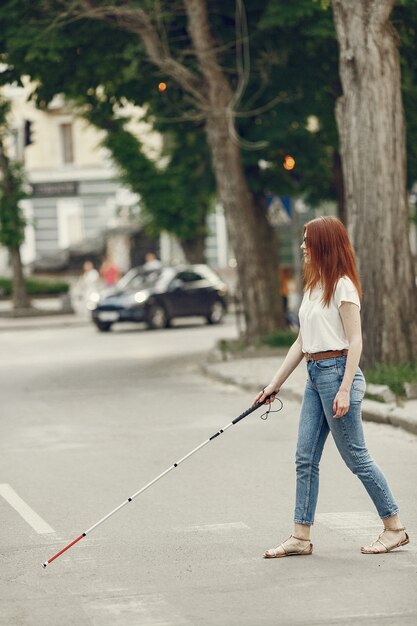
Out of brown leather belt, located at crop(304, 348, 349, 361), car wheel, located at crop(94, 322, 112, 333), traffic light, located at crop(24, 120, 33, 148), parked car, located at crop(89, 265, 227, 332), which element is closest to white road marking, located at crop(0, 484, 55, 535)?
brown leather belt, located at crop(304, 348, 349, 361)

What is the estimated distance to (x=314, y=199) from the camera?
28.3 metres

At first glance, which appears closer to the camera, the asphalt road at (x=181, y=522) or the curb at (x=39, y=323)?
the asphalt road at (x=181, y=522)

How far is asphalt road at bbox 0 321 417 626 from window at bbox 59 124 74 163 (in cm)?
4455

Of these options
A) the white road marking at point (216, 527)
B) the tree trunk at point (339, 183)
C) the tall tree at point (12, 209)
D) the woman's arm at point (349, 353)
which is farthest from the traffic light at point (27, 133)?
the woman's arm at point (349, 353)

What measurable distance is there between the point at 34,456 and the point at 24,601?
215 inches

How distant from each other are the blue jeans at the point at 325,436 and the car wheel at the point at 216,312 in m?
27.8

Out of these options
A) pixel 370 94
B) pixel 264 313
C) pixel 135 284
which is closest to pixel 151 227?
pixel 135 284

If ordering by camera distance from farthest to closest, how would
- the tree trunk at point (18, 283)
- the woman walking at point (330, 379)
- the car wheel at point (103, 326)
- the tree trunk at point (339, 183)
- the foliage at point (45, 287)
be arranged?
the foliage at point (45, 287)
the tree trunk at point (18, 283)
the car wheel at point (103, 326)
the tree trunk at point (339, 183)
the woman walking at point (330, 379)

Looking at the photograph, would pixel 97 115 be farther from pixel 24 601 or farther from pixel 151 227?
pixel 24 601

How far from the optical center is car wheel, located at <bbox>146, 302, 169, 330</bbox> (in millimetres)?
33625

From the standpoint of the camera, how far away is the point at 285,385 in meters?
16.4

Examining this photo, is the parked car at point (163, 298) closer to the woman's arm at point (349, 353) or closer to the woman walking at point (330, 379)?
the woman walking at point (330, 379)

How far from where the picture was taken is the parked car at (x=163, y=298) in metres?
33.4

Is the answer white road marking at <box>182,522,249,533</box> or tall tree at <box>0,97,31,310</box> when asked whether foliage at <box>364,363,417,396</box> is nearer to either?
white road marking at <box>182,522,249,533</box>
